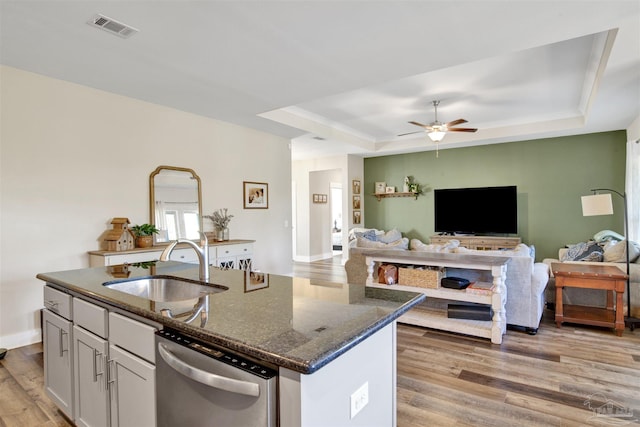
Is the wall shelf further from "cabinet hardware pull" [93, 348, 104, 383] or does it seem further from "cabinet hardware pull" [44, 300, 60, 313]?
"cabinet hardware pull" [93, 348, 104, 383]

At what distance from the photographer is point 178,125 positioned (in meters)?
4.69

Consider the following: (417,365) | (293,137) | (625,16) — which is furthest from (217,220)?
(625,16)

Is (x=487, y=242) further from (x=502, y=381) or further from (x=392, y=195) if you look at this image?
(x=502, y=381)

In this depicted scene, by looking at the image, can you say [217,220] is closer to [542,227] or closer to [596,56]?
[596,56]

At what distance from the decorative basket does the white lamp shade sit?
1881 millimetres

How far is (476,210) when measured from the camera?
731 centimetres

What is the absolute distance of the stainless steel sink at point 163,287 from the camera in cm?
197

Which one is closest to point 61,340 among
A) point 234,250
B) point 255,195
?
point 234,250

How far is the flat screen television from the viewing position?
6.95 meters

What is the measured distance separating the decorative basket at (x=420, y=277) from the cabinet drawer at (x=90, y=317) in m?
2.87

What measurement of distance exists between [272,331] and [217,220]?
4161 mm

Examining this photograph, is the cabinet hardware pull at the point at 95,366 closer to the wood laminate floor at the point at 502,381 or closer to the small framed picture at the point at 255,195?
the wood laminate floor at the point at 502,381

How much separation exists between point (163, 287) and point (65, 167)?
8.11ft

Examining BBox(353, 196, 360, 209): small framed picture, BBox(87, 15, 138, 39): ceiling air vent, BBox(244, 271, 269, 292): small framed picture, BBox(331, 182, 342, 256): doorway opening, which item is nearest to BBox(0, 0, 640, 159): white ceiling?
BBox(87, 15, 138, 39): ceiling air vent
